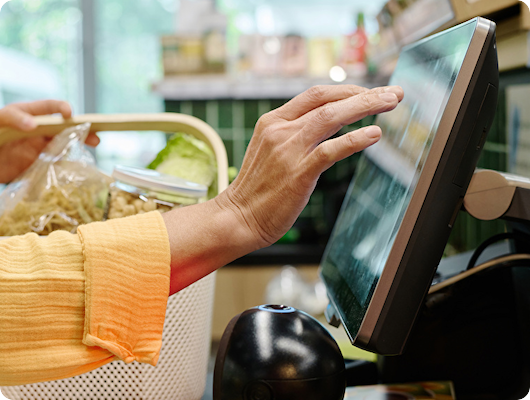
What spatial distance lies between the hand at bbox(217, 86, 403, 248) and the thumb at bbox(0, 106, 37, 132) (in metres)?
0.46

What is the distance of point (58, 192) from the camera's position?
0.71 m

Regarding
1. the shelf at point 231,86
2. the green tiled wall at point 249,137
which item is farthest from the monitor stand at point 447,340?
the shelf at point 231,86

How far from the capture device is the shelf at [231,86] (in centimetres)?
240

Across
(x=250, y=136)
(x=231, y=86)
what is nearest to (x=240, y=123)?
(x=250, y=136)

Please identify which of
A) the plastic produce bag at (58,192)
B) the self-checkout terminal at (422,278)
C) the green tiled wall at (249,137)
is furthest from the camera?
the green tiled wall at (249,137)

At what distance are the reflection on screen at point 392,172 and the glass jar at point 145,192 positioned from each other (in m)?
0.21

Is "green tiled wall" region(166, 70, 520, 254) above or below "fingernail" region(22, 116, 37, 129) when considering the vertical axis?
below

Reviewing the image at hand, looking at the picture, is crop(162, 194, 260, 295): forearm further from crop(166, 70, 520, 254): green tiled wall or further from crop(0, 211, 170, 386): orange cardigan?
crop(166, 70, 520, 254): green tiled wall

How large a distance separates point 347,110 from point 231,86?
2066 mm

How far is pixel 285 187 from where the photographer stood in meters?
0.46

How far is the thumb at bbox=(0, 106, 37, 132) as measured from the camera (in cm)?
78

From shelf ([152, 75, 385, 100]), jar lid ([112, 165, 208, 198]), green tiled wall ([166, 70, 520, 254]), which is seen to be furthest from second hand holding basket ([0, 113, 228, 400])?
shelf ([152, 75, 385, 100])

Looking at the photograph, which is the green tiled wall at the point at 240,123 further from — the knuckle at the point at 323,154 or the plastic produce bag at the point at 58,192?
the knuckle at the point at 323,154

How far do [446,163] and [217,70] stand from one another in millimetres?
2137
